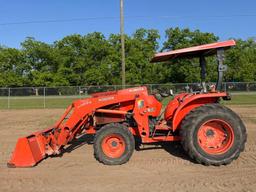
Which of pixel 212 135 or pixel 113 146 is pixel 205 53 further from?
pixel 113 146

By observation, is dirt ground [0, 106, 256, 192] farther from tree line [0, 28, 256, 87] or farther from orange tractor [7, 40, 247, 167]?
tree line [0, 28, 256, 87]

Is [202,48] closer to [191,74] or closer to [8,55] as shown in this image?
[191,74]

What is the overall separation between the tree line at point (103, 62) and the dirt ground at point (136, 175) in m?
37.7

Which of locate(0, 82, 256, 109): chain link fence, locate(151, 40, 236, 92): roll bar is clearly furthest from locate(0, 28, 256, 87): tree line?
locate(151, 40, 236, 92): roll bar

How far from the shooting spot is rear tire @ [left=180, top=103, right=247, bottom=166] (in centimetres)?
624

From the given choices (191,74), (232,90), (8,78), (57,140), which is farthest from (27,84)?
(57,140)

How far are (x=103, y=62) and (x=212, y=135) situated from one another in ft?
148

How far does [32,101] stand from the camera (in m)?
30.2

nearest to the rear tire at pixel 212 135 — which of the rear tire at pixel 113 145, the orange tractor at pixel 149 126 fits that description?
the orange tractor at pixel 149 126

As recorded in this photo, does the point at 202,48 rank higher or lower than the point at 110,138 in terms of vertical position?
higher

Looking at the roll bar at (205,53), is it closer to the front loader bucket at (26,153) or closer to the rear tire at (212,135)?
the rear tire at (212,135)

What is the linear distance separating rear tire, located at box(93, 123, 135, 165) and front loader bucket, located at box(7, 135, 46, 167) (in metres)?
1.11

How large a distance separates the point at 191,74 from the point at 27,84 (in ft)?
90.2

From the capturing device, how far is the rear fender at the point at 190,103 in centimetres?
651
